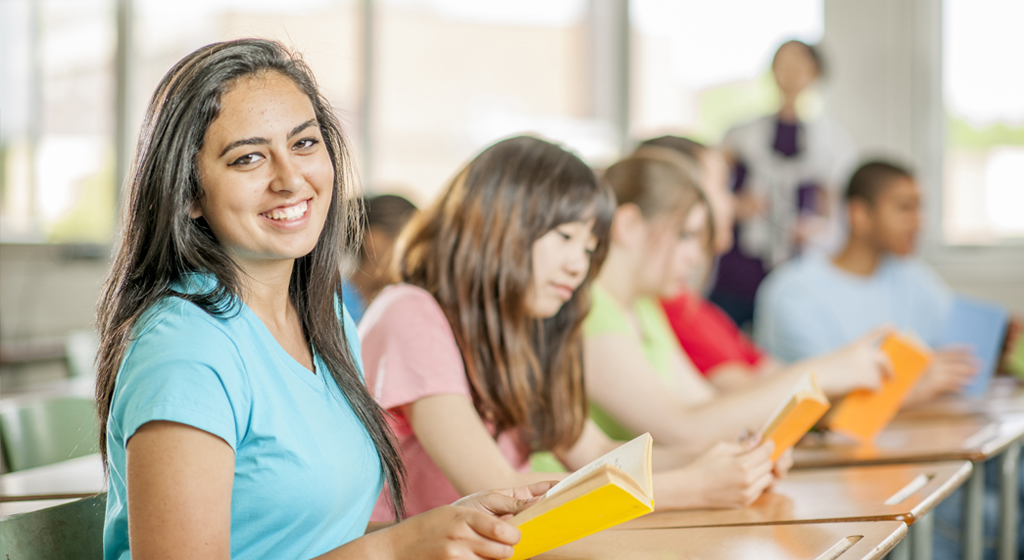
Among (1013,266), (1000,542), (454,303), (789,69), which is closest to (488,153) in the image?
(454,303)

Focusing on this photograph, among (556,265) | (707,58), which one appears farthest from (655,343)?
(707,58)

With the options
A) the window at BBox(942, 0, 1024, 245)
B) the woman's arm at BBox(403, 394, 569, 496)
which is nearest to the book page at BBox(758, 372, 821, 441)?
the woman's arm at BBox(403, 394, 569, 496)

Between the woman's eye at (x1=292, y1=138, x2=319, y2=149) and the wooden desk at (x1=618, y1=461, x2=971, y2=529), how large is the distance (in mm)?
624

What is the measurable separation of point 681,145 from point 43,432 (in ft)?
6.56

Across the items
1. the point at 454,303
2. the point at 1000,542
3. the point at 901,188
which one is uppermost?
the point at 901,188

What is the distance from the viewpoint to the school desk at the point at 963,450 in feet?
5.61

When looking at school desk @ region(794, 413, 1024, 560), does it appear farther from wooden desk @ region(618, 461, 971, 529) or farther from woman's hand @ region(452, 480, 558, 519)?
woman's hand @ region(452, 480, 558, 519)

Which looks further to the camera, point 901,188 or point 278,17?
point 278,17

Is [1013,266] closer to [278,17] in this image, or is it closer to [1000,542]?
[1000,542]

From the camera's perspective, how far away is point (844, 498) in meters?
1.39

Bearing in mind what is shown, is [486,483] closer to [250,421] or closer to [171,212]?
[250,421]

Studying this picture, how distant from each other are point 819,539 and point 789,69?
3.69m

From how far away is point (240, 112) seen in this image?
0.95 m

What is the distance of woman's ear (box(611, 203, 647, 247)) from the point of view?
6.63ft
